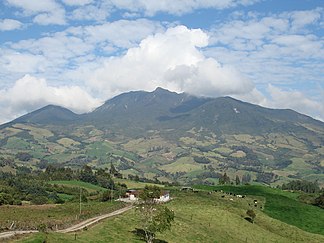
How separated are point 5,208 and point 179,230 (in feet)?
167

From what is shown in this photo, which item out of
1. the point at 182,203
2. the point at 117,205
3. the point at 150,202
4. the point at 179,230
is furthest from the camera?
the point at 182,203

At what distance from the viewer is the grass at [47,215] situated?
80000 mm

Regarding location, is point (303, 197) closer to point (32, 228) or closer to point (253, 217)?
point (253, 217)

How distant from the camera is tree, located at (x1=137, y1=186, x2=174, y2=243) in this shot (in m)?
72.7

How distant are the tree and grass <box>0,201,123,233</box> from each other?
52.7ft

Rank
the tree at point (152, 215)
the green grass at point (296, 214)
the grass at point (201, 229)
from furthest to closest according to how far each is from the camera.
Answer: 1. the green grass at point (296, 214)
2. the tree at point (152, 215)
3. the grass at point (201, 229)

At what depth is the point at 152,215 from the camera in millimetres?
78750

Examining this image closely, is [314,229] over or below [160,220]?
below

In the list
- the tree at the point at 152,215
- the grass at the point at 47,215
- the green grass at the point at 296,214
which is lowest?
the green grass at the point at 296,214

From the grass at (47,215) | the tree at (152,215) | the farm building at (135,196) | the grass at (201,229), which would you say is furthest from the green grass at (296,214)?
the tree at (152,215)

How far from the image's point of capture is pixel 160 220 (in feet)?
241

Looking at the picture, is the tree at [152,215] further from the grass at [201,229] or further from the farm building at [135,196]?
the farm building at [135,196]

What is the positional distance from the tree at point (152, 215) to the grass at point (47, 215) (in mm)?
16077

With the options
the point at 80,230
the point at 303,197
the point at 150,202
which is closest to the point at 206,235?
the point at 150,202
